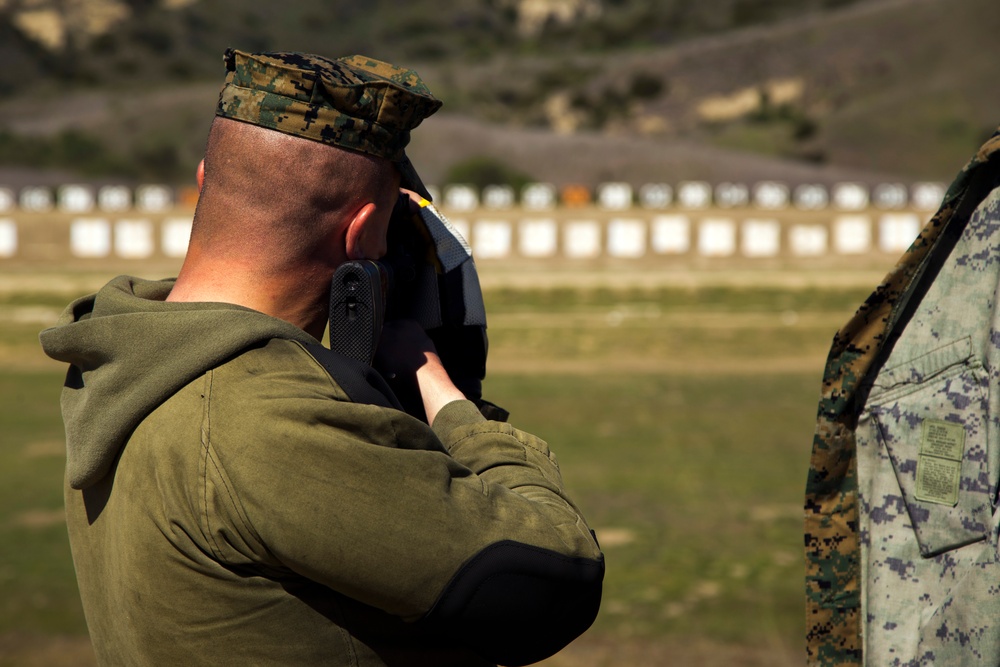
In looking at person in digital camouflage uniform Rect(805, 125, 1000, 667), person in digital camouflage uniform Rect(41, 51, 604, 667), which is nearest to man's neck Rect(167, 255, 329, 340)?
person in digital camouflage uniform Rect(41, 51, 604, 667)

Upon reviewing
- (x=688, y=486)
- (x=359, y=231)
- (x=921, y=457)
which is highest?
(x=359, y=231)

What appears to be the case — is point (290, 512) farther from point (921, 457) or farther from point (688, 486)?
point (688, 486)

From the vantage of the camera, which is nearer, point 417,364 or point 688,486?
point 417,364

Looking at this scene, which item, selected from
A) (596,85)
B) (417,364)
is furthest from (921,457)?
(596,85)

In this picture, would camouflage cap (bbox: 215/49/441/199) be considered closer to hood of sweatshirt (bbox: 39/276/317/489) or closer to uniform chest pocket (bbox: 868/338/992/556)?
hood of sweatshirt (bbox: 39/276/317/489)

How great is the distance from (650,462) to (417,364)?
22.7 ft

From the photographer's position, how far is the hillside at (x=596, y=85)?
44812 mm

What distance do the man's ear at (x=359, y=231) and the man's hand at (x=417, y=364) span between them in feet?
0.83

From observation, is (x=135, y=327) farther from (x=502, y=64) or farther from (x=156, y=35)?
(x=156, y=35)

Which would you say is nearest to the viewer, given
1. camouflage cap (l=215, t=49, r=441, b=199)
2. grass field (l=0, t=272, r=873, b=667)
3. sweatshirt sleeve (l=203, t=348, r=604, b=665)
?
sweatshirt sleeve (l=203, t=348, r=604, b=665)

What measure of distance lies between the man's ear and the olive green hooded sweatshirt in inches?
6.6

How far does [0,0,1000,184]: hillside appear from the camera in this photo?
44812 mm

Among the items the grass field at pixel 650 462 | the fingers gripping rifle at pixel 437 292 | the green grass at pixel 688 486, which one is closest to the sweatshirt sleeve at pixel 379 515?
the fingers gripping rifle at pixel 437 292

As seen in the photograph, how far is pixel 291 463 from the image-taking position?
5.55ft
